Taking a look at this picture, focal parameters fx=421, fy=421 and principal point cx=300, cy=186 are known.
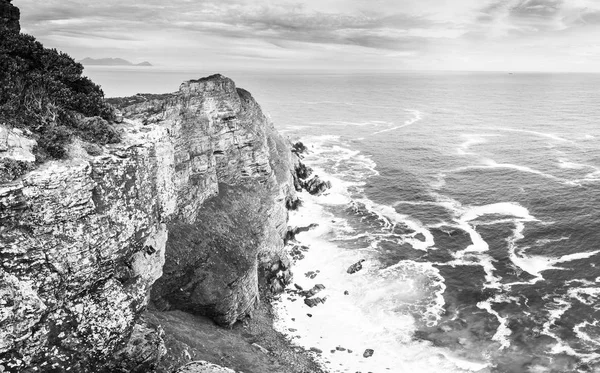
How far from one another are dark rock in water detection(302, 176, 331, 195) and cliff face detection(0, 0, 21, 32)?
225ft

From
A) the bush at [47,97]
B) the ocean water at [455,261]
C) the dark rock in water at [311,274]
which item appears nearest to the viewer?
the bush at [47,97]

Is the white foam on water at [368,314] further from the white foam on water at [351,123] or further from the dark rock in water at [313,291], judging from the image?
the white foam on water at [351,123]

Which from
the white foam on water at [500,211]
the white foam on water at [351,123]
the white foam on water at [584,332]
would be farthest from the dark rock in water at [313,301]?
the white foam on water at [351,123]

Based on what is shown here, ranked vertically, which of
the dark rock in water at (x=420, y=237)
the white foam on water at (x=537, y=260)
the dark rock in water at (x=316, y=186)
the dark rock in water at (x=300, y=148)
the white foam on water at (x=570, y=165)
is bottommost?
the dark rock in water at (x=420, y=237)

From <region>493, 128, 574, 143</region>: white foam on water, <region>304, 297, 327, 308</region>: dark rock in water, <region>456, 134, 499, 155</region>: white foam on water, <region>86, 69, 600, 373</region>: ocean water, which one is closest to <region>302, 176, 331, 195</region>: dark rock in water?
<region>86, 69, 600, 373</region>: ocean water

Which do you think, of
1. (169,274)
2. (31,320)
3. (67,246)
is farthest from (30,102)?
(169,274)

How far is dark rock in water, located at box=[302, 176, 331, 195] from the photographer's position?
9344 cm

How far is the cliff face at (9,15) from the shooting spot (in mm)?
28773

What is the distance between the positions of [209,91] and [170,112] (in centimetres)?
645

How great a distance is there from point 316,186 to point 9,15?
69.7 meters

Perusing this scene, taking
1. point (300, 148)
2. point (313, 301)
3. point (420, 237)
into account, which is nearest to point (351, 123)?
point (300, 148)

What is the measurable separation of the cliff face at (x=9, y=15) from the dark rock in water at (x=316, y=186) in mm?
68718

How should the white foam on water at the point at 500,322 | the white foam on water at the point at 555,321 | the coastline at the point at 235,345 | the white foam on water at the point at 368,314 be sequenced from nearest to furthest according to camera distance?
the coastline at the point at 235,345
the white foam on water at the point at 368,314
the white foam on water at the point at 555,321
the white foam on water at the point at 500,322

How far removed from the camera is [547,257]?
6328 centimetres
